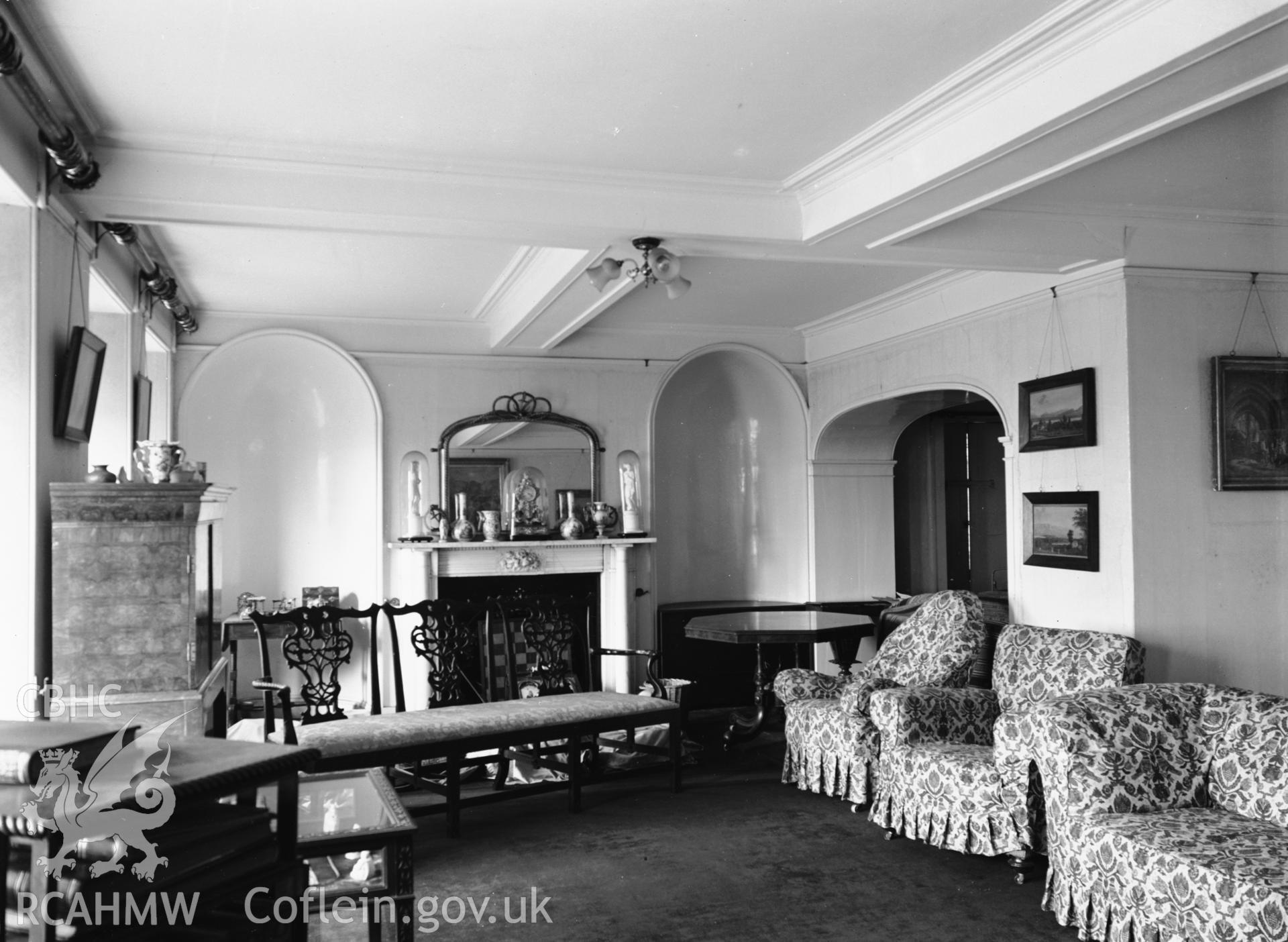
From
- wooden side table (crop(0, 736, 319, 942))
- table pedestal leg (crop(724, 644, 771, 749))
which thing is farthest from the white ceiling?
table pedestal leg (crop(724, 644, 771, 749))

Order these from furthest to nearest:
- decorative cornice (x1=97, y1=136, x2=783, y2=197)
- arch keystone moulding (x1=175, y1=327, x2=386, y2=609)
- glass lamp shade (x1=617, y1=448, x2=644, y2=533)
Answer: glass lamp shade (x1=617, y1=448, x2=644, y2=533) → arch keystone moulding (x1=175, y1=327, x2=386, y2=609) → decorative cornice (x1=97, y1=136, x2=783, y2=197)

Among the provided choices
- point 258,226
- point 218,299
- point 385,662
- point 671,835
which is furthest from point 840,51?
point 385,662

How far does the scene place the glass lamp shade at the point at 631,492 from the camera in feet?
27.5

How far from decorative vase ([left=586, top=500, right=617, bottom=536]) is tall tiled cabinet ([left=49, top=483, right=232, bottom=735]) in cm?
438

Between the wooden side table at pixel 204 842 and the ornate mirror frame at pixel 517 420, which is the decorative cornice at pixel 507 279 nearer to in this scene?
the ornate mirror frame at pixel 517 420

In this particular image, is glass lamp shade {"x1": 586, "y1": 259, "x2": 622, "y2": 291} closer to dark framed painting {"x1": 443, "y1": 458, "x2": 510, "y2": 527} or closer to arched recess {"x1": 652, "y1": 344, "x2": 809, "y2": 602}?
dark framed painting {"x1": 443, "y1": 458, "x2": 510, "y2": 527}

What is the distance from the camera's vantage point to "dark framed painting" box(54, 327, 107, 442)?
3.99 metres

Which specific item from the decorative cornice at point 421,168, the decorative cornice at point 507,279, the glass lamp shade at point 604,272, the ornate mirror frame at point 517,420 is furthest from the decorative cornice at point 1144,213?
the ornate mirror frame at point 517,420

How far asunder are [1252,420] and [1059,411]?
91 cm

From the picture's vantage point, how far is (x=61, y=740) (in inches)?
67.2

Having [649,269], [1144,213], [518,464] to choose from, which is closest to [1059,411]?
[1144,213]

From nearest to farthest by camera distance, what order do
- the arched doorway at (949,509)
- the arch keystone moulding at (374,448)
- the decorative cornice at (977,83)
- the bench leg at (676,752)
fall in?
the decorative cornice at (977,83) → the bench leg at (676,752) → the arch keystone moulding at (374,448) → the arched doorway at (949,509)

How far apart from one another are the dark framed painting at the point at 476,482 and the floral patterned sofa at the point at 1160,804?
5014mm

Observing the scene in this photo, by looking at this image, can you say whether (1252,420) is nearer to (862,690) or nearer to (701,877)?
(862,690)
